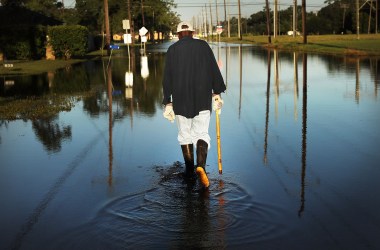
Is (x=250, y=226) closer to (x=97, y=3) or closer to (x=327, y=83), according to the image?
(x=327, y=83)

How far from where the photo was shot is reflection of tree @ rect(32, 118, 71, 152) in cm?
949

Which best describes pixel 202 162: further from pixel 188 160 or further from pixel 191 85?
pixel 191 85

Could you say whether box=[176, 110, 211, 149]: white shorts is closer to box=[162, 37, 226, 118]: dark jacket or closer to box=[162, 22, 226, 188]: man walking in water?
box=[162, 22, 226, 188]: man walking in water

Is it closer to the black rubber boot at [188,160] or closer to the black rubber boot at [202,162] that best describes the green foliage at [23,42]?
the black rubber boot at [188,160]

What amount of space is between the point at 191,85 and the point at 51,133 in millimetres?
4439

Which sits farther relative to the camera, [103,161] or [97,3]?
[97,3]

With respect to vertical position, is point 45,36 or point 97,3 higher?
A: point 97,3

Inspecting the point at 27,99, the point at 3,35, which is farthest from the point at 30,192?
the point at 3,35

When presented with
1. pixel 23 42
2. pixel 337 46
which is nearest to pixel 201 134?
pixel 23 42

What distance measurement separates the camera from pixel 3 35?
3959 cm

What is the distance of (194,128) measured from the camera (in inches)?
284

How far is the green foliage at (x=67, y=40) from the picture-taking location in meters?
40.9

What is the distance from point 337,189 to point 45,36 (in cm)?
3818

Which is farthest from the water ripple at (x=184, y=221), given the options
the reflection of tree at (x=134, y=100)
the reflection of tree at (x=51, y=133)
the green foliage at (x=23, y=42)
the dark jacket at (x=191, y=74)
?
the green foliage at (x=23, y=42)
